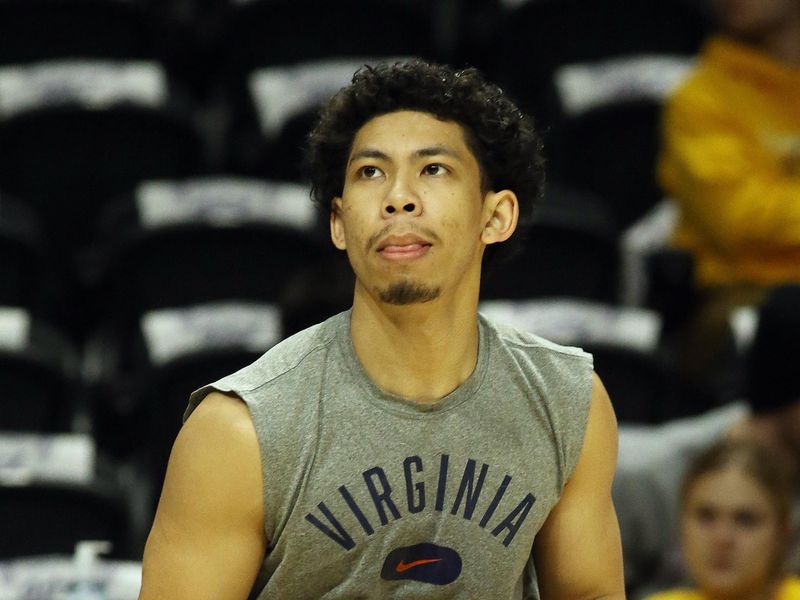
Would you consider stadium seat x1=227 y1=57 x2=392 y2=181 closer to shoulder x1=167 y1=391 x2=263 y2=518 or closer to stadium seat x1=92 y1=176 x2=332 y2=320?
stadium seat x1=92 y1=176 x2=332 y2=320

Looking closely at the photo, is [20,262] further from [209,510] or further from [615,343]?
[209,510]

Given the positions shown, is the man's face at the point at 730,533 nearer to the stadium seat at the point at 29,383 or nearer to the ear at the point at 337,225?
the ear at the point at 337,225

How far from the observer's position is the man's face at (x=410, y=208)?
2059mm

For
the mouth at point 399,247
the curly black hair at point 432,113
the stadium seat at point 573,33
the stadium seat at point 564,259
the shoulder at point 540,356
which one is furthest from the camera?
the stadium seat at point 573,33

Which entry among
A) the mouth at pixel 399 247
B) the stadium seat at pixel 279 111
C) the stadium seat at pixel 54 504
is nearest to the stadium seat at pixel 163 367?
the stadium seat at pixel 54 504

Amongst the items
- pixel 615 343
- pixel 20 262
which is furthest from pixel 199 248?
pixel 615 343

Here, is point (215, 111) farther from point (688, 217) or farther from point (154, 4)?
point (688, 217)

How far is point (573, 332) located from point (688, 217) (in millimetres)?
617

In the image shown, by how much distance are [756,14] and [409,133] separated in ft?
8.53

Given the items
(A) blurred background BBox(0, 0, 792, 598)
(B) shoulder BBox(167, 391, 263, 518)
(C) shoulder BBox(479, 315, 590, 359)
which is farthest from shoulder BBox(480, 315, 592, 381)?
(A) blurred background BBox(0, 0, 792, 598)

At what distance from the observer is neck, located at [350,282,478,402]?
7.14 feet

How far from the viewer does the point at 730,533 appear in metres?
3.33

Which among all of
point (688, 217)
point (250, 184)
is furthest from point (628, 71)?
point (250, 184)

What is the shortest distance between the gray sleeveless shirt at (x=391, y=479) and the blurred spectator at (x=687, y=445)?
148 cm
